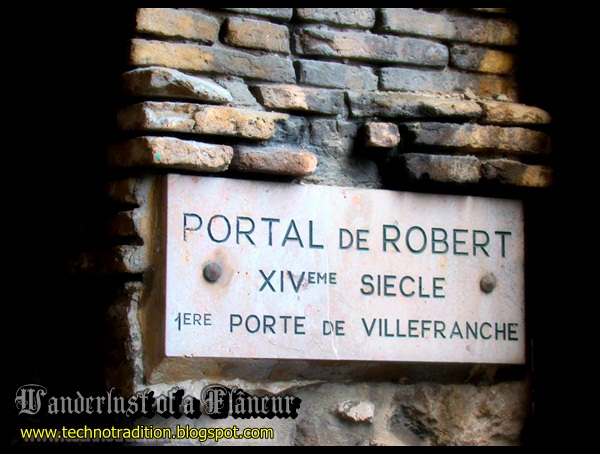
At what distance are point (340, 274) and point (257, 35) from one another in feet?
2.09

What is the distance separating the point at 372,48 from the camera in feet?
10.0

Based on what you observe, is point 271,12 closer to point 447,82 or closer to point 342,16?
point 342,16

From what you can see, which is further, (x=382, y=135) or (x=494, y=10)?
(x=494, y=10)

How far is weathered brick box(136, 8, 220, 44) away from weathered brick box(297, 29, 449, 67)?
0.82 ft

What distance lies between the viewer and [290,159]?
112 inches

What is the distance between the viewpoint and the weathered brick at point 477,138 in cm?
302

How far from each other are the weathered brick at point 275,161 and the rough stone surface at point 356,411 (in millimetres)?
594

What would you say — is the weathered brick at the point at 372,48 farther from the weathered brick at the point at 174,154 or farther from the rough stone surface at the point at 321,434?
the rough stone surface at the point at 321,434

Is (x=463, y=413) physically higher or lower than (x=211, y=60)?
lower

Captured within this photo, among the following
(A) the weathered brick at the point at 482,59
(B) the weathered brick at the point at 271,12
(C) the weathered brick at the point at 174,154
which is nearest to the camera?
(C) the weathered brick at the point at 174,154

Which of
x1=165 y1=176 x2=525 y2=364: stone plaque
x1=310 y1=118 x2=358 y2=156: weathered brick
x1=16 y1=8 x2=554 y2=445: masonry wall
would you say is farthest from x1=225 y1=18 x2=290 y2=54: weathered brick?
x1=165 y1=176 x2=525 y2=364: stone plaque

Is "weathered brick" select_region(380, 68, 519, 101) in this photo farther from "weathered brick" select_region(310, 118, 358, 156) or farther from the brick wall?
"weathered brick" select_region(310, 118, 358, 156)

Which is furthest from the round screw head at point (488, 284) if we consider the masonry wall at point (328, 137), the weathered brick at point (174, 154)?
the weathered brick at point (174, 154)

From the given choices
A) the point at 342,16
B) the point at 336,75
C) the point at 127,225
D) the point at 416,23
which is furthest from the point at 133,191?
the point at 416,23
